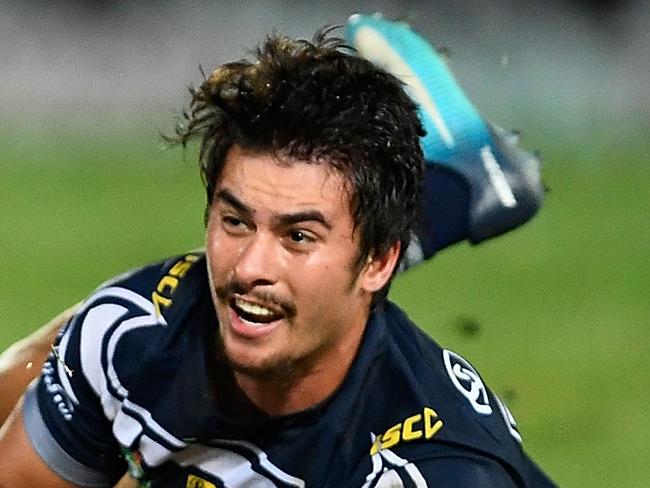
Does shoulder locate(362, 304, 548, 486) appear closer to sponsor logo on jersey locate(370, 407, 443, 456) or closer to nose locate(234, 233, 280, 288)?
sponsor logo on jersey locate(370, 407, 443, 456)

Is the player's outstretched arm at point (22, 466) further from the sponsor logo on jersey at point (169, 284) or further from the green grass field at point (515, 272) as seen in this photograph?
the green grass field at point (515, 272)

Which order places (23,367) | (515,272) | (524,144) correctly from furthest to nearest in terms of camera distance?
(524,144), (515,272), (23,367)

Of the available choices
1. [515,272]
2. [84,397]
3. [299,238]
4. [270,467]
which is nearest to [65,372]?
[84,397]

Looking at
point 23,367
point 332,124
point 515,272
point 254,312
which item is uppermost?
point 332,124

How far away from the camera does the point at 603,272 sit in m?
2.79

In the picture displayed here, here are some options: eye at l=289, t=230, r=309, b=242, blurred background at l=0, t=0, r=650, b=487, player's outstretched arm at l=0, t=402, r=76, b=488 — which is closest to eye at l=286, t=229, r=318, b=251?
Result: eye at l=289, t=230, r=309, b=242

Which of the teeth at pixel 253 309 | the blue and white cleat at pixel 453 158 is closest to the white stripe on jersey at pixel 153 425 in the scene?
the teeth at pixel 253 309

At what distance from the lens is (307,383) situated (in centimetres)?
145

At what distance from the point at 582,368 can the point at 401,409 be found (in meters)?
1.14

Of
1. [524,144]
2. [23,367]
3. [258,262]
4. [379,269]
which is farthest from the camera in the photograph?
[524,144]

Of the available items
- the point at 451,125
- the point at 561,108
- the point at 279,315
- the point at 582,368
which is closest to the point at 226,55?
the point at 561,108

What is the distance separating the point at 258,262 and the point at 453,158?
2.08 feet

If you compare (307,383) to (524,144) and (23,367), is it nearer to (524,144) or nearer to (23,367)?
(23,367)

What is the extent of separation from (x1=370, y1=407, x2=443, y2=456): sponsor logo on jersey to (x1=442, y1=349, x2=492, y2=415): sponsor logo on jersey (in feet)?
0.23
